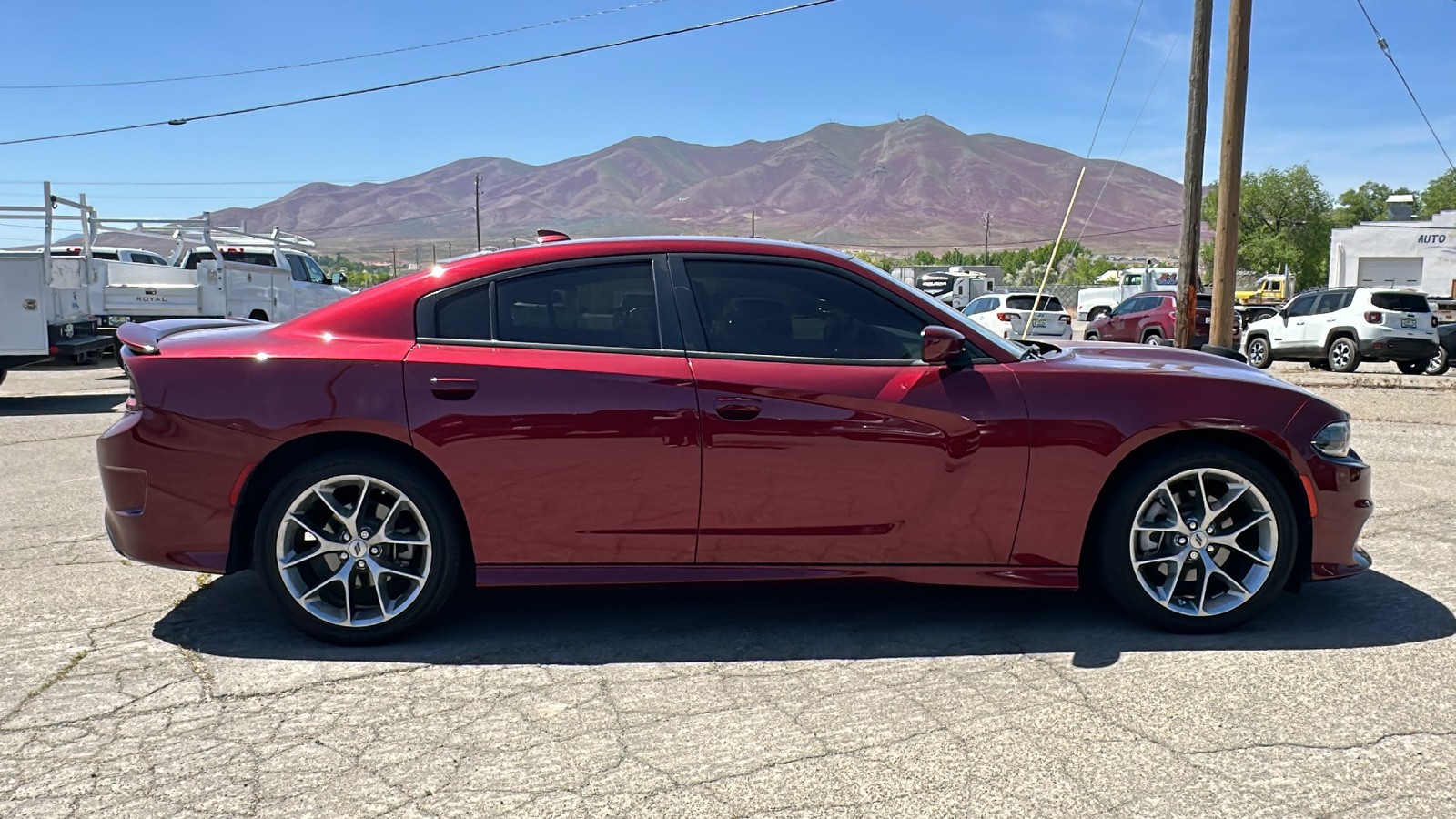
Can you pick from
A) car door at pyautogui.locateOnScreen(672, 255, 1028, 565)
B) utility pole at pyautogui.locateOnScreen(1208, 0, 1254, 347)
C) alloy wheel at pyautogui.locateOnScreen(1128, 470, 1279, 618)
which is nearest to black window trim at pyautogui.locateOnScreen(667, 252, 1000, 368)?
car door at pyautogui.locateOnScreen(672, 255, 1028, 565)

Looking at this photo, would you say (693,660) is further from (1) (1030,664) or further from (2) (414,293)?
(2) (414,293)

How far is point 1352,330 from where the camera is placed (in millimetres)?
18391

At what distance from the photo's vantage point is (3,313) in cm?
1228

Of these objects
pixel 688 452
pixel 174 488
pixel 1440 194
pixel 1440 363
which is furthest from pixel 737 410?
pixel 1440 194

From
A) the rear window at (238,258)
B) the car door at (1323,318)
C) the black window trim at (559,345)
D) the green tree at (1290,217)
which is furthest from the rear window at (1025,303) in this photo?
the green tree at (1290,217)

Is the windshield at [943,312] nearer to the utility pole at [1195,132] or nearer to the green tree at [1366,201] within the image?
the utility pole at [1195,132]

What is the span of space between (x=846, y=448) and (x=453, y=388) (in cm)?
144

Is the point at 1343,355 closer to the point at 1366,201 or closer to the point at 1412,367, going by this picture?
the point at 1412,367

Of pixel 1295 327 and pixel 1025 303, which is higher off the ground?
pixel 1025 303

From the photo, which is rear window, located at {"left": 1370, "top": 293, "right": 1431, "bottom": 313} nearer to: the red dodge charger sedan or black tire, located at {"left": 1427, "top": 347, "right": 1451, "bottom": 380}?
black tire, located at {"left": 1427, "top": 347, "right": 1451, "bottom": 380}

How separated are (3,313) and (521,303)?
1120 centimetres

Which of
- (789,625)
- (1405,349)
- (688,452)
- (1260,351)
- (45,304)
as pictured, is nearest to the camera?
(688,452)

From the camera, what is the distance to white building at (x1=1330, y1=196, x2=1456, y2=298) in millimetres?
55531

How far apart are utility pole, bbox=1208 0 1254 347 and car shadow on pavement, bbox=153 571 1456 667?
841cm
